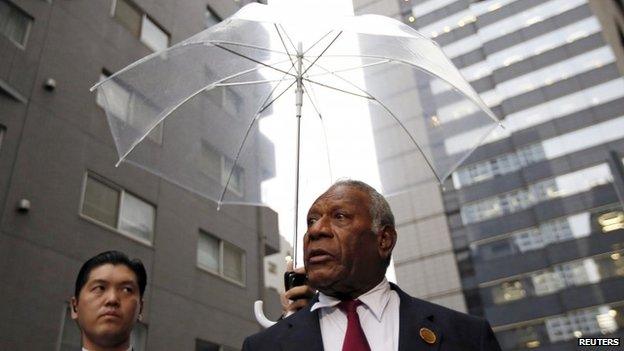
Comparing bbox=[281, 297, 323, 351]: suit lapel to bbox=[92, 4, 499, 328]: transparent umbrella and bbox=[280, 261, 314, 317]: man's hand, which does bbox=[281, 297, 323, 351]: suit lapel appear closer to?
bbox=[280, 261, 314, 317]: man's hand

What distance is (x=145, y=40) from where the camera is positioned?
12391 millimetres

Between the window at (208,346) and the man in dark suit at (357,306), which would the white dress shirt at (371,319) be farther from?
the window at (208,346)

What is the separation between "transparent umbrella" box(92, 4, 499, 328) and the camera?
11.3ft

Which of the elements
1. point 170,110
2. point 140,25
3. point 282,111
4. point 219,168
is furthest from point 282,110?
point 140,25

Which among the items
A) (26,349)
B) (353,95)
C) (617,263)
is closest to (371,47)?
(353,95)

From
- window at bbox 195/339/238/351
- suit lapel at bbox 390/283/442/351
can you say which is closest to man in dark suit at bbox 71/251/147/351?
suit lapel at bbox 390/283/442/351

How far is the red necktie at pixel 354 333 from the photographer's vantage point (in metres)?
1.76

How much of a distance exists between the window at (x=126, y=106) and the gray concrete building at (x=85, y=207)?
5.33 meters

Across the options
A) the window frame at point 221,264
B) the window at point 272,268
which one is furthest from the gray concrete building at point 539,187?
the window frame at point 221,264

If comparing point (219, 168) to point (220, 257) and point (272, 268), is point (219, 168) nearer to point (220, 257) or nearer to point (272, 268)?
point (220, 257)

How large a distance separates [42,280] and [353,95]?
6.46 m

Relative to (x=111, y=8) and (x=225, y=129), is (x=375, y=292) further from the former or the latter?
(x=111, y=8)

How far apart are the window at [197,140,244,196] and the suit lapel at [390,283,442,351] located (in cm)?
201

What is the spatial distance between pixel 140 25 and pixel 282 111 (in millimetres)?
9817
